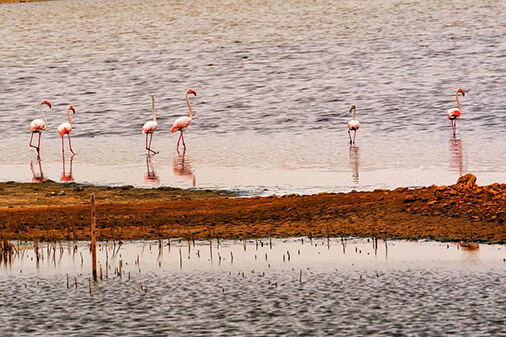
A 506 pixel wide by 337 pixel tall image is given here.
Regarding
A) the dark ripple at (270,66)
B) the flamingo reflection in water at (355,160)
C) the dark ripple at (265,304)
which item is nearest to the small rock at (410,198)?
the dark ripple at (265,304)

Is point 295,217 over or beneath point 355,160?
beneath

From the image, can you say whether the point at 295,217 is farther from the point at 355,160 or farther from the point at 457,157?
the point at 457,157

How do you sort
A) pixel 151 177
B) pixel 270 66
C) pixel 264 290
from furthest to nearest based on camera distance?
pixel 270 66 < pixel 151 177 < pixel 264 290

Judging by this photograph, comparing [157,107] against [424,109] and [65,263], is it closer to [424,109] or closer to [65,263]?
[424,109]

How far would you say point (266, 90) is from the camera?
50.6 metres

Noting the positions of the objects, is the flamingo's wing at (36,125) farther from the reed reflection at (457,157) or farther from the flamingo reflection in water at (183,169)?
the reed reflection at (457,157)

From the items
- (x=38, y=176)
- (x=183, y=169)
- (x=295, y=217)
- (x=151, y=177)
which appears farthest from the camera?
(x=183, y=169)

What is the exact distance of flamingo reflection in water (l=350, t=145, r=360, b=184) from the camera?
24.4 metres

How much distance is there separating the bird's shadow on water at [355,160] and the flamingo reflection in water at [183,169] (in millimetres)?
3817

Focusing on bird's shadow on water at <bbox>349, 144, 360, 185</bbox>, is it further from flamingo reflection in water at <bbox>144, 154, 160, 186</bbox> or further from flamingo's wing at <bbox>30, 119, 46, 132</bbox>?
flamingo's wing at <bbox>30, 119, 46, 132</bbox>

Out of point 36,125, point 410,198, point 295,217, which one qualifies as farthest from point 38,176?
point 410,198

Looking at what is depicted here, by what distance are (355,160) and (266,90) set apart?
22.7 meters

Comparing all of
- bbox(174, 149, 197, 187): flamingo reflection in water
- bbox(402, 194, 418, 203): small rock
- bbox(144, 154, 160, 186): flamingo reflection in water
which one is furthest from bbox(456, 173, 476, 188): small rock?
bbox(144, 154, 160, 186): flamingo reflection in water

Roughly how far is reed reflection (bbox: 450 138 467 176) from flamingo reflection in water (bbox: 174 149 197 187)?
21.6 feet
